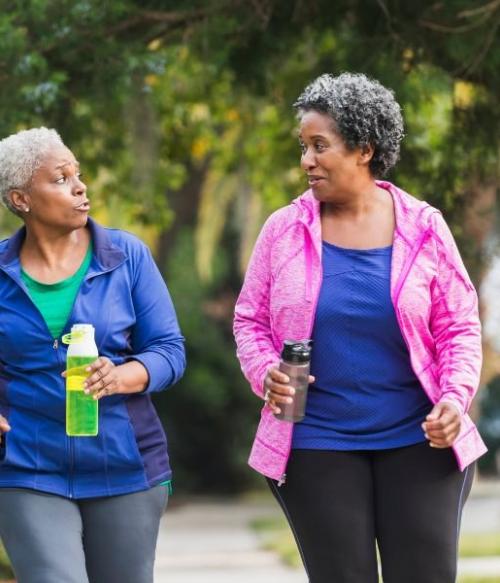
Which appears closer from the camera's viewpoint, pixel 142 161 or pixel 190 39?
pixel 190 39

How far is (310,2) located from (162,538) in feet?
30.9

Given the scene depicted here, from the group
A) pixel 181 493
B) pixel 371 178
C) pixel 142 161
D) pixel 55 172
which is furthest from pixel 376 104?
pixel 181 493

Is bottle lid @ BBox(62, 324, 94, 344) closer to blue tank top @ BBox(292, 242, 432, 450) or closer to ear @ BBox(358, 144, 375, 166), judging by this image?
blue tank top @ BBox(292, 242, 432, 450)

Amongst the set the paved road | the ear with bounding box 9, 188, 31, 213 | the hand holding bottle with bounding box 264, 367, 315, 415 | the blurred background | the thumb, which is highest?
the blurred background

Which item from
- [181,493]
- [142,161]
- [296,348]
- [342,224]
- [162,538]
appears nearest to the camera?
[296,348]

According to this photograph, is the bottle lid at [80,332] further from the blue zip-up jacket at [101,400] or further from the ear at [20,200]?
the ear at [20,200]

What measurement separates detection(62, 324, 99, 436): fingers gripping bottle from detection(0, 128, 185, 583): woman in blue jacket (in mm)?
81

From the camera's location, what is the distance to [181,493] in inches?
813

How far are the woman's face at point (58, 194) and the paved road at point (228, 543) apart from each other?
19.7 feet

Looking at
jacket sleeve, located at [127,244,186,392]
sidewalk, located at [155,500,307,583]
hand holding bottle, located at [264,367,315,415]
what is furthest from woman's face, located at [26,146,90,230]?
sidewalk, located at [155,500,307,583]

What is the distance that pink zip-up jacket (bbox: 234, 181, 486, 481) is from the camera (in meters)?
4.39

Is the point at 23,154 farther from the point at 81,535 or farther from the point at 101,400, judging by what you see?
the point at 81,535

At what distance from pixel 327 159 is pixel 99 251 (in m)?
0.74

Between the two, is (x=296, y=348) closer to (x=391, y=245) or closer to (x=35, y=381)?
(x=391, y=245)
